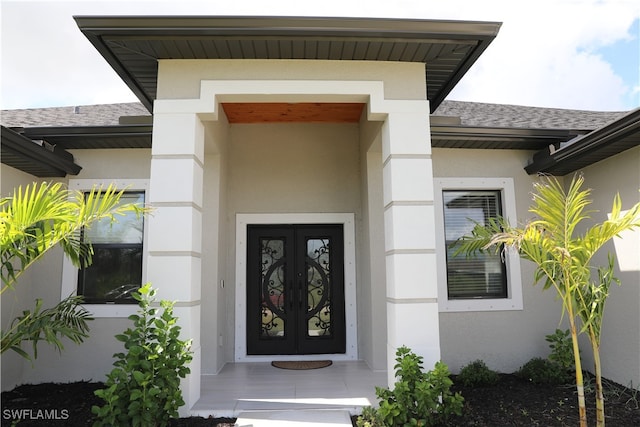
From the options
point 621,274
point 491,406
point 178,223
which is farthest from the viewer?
point 621,274

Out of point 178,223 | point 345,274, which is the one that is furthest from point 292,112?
point 178,223

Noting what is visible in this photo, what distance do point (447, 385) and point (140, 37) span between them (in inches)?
169

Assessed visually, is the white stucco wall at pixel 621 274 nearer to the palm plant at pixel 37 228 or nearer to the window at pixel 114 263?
the palm plant at pixel 37 228

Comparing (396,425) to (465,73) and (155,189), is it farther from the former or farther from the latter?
(465,73)

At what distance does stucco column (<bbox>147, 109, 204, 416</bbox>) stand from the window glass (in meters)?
3.85

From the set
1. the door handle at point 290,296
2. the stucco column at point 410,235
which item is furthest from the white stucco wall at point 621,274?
the door handle at point 290,296

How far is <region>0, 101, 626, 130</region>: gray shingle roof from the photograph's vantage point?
6734mm

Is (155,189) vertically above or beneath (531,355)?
above

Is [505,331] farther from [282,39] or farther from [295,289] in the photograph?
[282,39]

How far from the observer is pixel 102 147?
6355 mm

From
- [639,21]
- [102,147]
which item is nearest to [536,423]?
[639,21]

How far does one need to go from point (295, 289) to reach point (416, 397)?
11.9 feet

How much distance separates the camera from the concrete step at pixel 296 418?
4.08 metres

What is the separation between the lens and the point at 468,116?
7.73m
